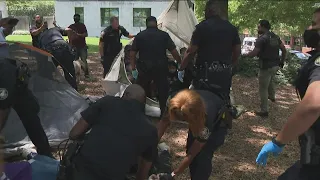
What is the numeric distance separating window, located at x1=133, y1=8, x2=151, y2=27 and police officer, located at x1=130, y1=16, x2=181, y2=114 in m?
27.4

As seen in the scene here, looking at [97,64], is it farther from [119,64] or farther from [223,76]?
[223,76]

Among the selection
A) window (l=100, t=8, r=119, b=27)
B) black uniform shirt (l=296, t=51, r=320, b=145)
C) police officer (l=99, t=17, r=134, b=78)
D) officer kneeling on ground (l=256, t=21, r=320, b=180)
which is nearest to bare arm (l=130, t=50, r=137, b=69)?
police officer (l=99, t=17, r=134, b=78)

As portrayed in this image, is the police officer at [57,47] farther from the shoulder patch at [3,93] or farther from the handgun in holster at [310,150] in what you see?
the handgun in holster at [310,150]

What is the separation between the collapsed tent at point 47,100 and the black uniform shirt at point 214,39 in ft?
5.59

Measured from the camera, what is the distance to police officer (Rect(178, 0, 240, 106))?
4.54m

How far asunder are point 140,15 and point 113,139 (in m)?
31.0

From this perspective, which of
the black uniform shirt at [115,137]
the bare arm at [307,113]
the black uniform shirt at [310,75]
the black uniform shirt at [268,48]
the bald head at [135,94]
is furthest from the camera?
the black uniform shirt at [268,48]

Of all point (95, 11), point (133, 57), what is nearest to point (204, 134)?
point (133, 57)

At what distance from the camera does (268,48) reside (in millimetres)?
6652

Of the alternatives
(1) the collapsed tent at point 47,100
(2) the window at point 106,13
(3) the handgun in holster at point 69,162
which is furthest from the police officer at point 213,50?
(2) the window at point 106,13

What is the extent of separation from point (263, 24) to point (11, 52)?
4156 mm

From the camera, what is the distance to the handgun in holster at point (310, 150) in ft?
7.79

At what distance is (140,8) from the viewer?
3266 centimetres

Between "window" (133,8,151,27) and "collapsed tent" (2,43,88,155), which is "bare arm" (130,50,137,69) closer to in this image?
"collapsed tent" (2,43,88,155)
